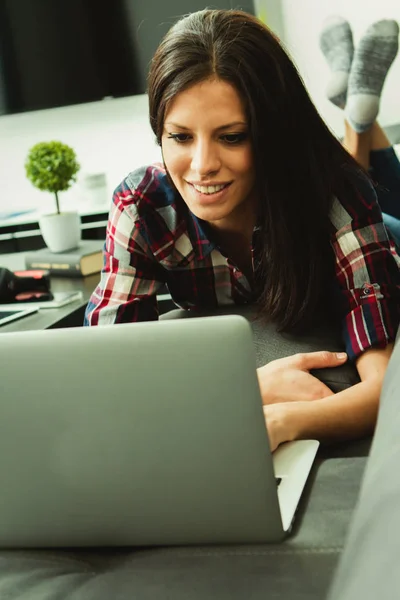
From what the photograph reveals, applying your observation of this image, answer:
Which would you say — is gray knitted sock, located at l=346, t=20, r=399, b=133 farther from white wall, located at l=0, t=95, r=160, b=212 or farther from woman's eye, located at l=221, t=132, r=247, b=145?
woman's eye, located at l=221, t=132, r=247, b=145

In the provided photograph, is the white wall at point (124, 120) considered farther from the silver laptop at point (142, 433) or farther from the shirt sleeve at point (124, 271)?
the silver laptop at point (142, 433)

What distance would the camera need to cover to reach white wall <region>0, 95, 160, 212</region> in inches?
105

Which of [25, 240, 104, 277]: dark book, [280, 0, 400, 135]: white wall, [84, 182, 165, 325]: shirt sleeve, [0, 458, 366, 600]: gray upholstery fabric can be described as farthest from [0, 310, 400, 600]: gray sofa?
[280, 0, 400, 135]: white wall

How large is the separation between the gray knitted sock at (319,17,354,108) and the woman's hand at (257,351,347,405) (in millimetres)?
1565

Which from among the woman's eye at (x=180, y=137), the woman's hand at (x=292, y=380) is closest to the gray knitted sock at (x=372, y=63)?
the woman's eye at (x=180, y=137)

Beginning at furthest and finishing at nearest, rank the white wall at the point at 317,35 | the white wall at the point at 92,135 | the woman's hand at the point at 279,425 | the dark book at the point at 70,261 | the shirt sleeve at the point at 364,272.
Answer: the white wall at the point at 92,135, the white wall at the point at 317,35, the dark book at the point at 70,261, the shirt sleeve at the point at 364,272, the woman's hand at the point at 279,425

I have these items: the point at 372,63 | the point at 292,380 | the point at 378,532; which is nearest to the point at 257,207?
the point at 292,380

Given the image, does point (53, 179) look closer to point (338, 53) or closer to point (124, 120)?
point (124, 120)

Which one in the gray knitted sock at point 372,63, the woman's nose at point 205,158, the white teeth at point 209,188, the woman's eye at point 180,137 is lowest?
the white teeth at point 209,188

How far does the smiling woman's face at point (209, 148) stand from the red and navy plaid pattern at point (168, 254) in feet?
0.27

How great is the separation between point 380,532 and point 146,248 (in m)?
0.82

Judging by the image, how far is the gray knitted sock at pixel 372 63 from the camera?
2.18 m

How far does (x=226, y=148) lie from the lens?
100cm

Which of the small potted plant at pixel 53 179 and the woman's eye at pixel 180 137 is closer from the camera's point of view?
the woman's eye at pixel 180 137
